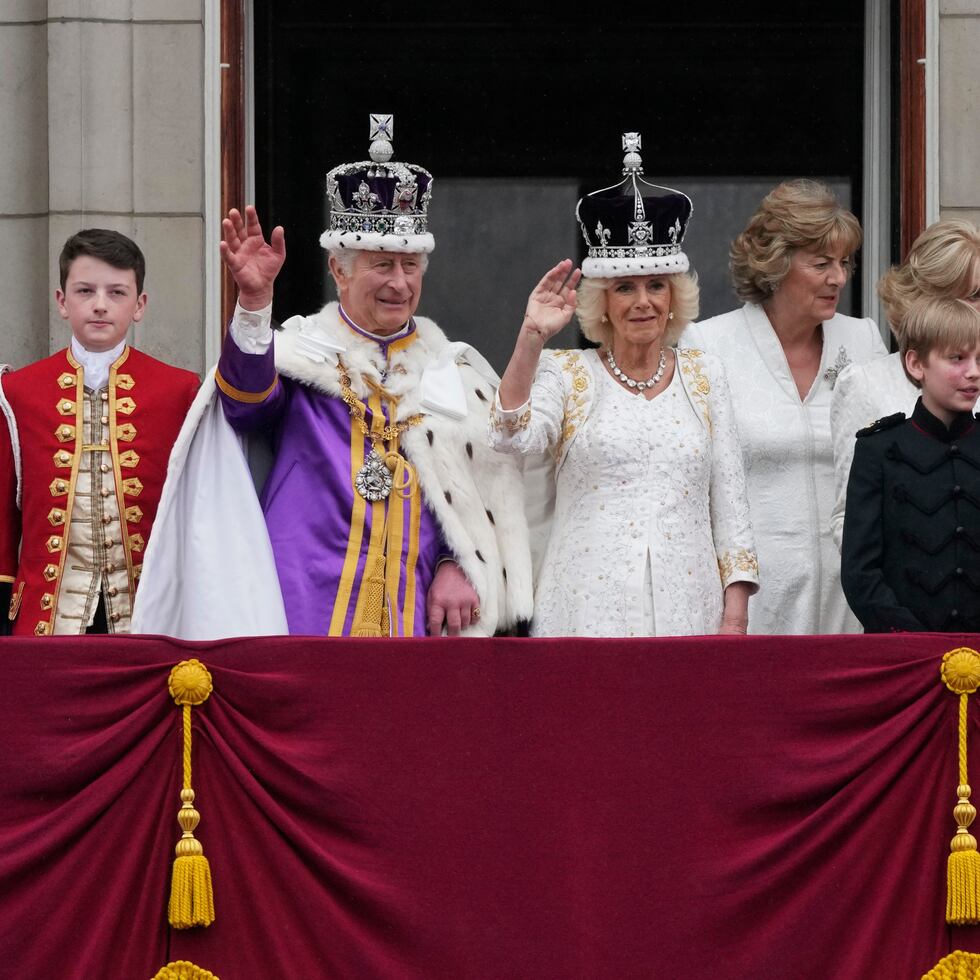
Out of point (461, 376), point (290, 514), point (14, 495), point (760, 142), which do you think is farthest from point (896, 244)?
point (14, 495)

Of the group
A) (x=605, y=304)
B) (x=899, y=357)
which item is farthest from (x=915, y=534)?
(x=605, y=304)

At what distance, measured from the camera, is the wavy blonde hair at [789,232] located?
5.88 meters

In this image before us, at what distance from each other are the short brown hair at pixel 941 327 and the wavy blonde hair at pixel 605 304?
59 cm

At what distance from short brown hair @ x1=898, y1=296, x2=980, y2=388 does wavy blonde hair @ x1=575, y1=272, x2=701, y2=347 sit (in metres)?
0.59

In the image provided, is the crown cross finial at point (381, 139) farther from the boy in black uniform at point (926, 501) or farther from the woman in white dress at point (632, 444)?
the boy in black uniform at point (926, 501)

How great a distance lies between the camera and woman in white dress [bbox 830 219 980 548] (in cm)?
548

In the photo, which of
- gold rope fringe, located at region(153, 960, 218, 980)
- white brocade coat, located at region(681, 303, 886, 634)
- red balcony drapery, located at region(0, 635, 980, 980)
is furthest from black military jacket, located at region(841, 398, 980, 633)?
gold rope fringe, located at region(153, 960, 218, 980)

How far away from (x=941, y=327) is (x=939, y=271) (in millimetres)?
536

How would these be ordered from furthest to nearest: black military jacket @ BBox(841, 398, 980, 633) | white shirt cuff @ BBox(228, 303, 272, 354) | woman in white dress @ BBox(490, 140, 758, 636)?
woman in white dress @ BBox(490, 140, 758, 636), white shirt cuff @ BBox(228, 303, 272, 354), black military jacket @ BBox(841, 398, 980, 633)

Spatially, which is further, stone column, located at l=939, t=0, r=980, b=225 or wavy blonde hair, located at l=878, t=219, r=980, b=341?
stone column, located at l=939, t=0, r=980, b=225

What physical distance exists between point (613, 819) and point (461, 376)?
1.44m

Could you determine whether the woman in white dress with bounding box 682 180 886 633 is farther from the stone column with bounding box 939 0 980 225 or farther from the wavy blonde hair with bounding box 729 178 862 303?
the stone column with bounding box 939 0 980 225

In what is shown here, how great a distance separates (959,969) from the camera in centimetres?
443

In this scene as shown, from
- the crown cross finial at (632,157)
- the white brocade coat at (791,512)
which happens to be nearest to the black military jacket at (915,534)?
the white brocade coat at (791,512)
